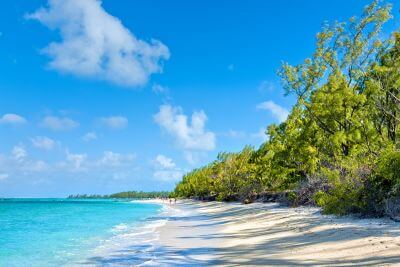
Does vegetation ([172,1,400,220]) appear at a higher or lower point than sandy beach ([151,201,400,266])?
higher

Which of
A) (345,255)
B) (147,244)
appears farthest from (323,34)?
(345,255)

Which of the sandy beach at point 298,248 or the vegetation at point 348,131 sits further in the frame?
the vegetation at point 348,131

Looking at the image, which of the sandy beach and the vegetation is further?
the vegetation

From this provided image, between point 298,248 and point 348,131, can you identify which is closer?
point 298,248

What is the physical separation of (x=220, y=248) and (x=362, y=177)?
31.0 feet

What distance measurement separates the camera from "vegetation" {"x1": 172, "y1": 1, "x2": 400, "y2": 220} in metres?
21.4

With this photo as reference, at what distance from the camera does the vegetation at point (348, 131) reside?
70.2 ft

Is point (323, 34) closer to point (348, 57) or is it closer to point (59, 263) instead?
point (348, 57)

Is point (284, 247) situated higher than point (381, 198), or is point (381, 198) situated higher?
point (381, 198)

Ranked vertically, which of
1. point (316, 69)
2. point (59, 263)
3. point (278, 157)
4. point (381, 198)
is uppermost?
point (316, 69)

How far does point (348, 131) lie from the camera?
34.5 m

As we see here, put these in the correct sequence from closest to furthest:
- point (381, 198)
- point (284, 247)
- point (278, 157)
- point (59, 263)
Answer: point (284, 247) → point (59, 263) → point (381, 198) → point (278, 157)

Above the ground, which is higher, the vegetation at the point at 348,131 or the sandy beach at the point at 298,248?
the vegetation at the point at 348,131

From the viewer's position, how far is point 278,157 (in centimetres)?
4975
